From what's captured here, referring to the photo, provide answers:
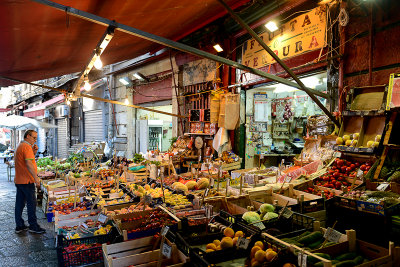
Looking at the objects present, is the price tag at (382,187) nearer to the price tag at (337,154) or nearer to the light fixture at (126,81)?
the price tag at (337,154)

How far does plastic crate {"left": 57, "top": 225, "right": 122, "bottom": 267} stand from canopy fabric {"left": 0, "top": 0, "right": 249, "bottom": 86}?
2861 millimetres

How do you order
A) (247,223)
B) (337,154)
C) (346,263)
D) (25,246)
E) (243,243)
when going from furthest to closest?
(337,154) → (25,246) → (247,223) → (243,243) → (346,263)

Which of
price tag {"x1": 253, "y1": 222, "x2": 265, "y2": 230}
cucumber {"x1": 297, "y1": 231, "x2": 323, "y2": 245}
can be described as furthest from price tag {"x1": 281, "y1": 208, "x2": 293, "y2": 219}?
cucumber {"x1": 297, "y1": 231, "x2": 323, "y2": 245}

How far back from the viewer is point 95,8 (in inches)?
169

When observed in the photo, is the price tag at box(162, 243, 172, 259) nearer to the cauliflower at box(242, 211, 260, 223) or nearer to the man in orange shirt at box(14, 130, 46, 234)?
the cauliflower at box(242, 211, 260, 223)

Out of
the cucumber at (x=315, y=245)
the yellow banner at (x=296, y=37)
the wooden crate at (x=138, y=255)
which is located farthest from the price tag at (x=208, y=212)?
the yellow banner at (x=296, y=37)

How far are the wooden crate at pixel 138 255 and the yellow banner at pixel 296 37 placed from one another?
5428 millimetres

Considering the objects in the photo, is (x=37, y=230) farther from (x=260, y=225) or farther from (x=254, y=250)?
(x=254, y=250)

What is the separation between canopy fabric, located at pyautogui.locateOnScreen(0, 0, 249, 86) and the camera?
3.92 metres

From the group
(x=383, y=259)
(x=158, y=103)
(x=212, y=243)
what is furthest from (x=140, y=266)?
(x=158, y=103)

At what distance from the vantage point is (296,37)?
265 inches

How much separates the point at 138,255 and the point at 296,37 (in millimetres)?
6077

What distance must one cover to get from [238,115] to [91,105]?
12110 millimetres

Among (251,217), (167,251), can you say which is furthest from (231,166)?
(167,251)
